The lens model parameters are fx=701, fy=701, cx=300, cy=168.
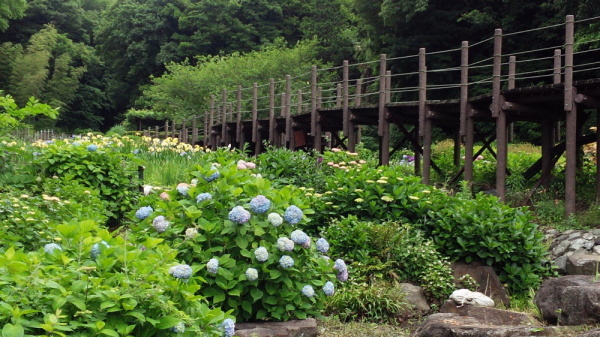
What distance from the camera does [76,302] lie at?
8.21ft

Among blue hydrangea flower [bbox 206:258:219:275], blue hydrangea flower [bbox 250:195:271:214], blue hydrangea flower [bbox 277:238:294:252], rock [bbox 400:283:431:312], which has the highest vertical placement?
blue hydrangea flower [bbox 250:195:271:214]

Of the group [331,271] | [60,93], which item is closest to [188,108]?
[60,93]

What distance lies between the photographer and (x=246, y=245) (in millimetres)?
4047


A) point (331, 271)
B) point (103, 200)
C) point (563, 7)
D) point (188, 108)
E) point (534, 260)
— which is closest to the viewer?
point (331, 271)

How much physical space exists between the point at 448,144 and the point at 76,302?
19.8m

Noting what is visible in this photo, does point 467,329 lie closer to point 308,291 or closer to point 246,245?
point 308,291

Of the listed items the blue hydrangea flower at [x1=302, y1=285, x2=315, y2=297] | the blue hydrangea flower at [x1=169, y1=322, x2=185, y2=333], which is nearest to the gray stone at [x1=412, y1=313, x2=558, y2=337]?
the blue hydrangea flower at [x1=302, y1=285, x2=315, y2=297]

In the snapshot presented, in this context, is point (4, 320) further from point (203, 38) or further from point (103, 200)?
point (203, 38)

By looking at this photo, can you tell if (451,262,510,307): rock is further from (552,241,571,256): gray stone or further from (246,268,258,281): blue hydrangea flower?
(246,268,258,281): blue hydrangea flower

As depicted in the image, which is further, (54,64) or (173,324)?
(54,64)

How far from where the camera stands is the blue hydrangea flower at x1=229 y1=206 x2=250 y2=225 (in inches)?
156

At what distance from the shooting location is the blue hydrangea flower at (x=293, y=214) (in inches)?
161

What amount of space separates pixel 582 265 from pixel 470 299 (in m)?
1.98

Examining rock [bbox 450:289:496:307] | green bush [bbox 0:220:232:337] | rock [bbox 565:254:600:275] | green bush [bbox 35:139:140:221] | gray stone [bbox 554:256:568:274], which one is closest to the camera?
green bush [bbox 0:220:232:337]
